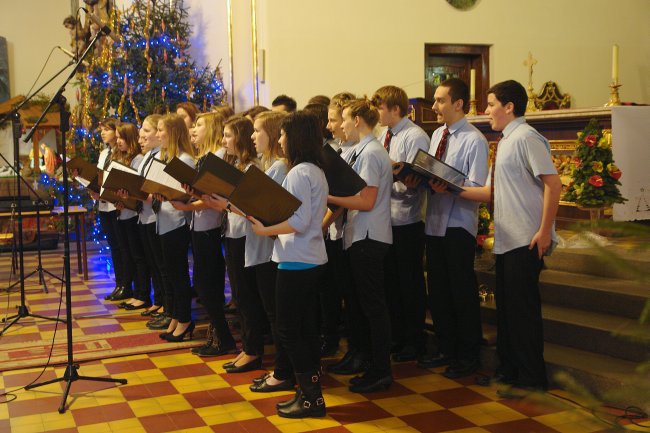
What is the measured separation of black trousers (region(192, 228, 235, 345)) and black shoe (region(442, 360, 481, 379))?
153 centimetres

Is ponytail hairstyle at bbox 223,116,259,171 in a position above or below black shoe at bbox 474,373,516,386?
above

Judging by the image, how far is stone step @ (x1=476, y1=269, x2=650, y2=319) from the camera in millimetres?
4535

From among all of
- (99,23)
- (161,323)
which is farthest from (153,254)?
(99,23)

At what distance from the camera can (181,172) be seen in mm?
4434

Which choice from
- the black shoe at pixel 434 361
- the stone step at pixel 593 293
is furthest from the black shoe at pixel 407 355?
the stone step at pixel 593 293

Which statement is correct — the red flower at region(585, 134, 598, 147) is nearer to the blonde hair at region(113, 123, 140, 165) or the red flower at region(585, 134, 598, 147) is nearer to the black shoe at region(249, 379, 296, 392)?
the black shoe at region(249, 379, 296, 392)

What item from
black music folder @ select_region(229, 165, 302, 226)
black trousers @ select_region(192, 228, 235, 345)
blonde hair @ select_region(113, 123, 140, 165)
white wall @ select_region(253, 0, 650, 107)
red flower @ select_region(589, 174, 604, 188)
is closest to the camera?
black music folder @ select_region(229, 165, 302, 226)

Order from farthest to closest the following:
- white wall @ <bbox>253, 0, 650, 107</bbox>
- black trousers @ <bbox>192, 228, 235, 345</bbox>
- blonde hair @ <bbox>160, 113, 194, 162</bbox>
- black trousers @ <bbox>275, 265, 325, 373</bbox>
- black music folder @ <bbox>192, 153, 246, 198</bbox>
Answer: white wall @ <bbox>253, 0, 650, 107</bbox> → blonde hair @ <bbox>160, 113, 194, 162</bbox> → black trousers @ <bbox>192, 228, 235, 345</bbox> → black trousers @ <bbox>275, 265, 325, 373</bbox> → black music folder @ <bbox>192, 153, 246, 198</bbox>

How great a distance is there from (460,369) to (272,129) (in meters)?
1.78

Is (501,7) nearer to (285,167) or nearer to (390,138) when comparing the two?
(390,138)

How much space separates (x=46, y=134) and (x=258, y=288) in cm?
1255

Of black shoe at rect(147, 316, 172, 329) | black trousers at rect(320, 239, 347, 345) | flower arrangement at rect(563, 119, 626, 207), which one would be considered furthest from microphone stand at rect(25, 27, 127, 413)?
flower arrangement at rect(563, 119, 626, 207)

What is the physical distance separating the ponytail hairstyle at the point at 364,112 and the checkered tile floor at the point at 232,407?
1510mm

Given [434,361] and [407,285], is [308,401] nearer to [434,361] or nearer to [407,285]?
[434,361]
